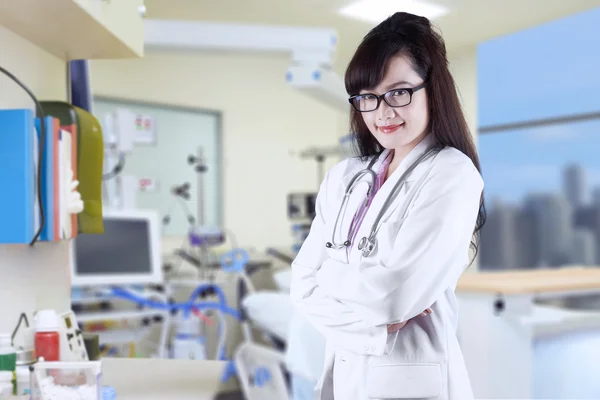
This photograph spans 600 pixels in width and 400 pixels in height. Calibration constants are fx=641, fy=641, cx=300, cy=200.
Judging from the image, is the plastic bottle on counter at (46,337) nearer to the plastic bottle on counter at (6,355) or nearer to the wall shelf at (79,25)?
the plastic bottle on counter at (6,355)

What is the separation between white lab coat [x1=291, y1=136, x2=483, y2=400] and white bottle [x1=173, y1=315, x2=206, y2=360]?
291 cm

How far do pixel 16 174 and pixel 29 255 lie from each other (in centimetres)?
38

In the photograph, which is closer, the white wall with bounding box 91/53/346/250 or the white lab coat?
the white lab coat

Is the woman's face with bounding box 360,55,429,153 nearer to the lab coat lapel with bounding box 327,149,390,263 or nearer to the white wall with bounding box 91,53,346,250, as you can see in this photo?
the lab coat lapel with bounding box 327,149,390,263

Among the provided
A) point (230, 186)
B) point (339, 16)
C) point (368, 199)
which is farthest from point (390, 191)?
point (230, 186)

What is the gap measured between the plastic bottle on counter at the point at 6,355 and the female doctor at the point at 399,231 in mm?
553

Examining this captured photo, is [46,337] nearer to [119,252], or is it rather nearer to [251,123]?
[119,252]

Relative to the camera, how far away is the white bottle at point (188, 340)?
363cm

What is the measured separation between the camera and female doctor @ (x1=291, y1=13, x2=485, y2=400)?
728 millimetres

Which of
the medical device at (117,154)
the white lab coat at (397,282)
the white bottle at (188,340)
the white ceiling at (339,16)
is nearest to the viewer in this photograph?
the white lab coat at (397,282)

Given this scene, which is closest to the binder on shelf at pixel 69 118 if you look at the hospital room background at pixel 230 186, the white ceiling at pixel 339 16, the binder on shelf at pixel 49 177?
the hospital room background at pixel 230 186

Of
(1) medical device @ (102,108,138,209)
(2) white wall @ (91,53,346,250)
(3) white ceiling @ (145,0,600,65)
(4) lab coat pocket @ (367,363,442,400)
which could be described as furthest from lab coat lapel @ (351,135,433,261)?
(2) white wall @ (91,53,346,250)

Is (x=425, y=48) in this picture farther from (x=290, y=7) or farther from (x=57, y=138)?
(x=290, y=7)

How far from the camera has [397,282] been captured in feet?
2.36
